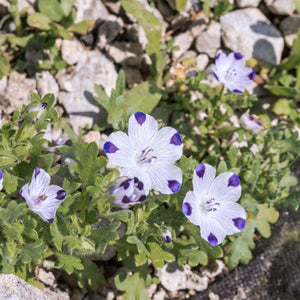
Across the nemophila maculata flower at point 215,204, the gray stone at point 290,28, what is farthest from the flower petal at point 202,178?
the gray stone at point 290,28

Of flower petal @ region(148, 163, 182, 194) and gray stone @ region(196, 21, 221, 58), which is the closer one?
flower petal @ region(148, 163, 182, 194)

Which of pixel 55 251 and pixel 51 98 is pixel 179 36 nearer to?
pixel 51 98

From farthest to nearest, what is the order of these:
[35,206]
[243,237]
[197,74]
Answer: [197,74] → [243,237] → [35,206]

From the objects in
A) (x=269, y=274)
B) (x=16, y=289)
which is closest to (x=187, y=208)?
(x=16, y=289)

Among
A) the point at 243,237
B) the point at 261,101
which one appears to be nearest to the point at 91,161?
the point at 243,237

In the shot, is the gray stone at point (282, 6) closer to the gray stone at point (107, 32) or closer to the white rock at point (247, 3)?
the white rock at point (247, 3)

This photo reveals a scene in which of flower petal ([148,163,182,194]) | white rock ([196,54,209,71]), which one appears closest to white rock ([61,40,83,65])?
white rock ([196,54,209,71])

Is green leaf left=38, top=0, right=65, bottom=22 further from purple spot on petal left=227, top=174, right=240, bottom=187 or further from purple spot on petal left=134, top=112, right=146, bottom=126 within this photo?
purple spot on petal left=227, top=174, right=240, bottom=187
